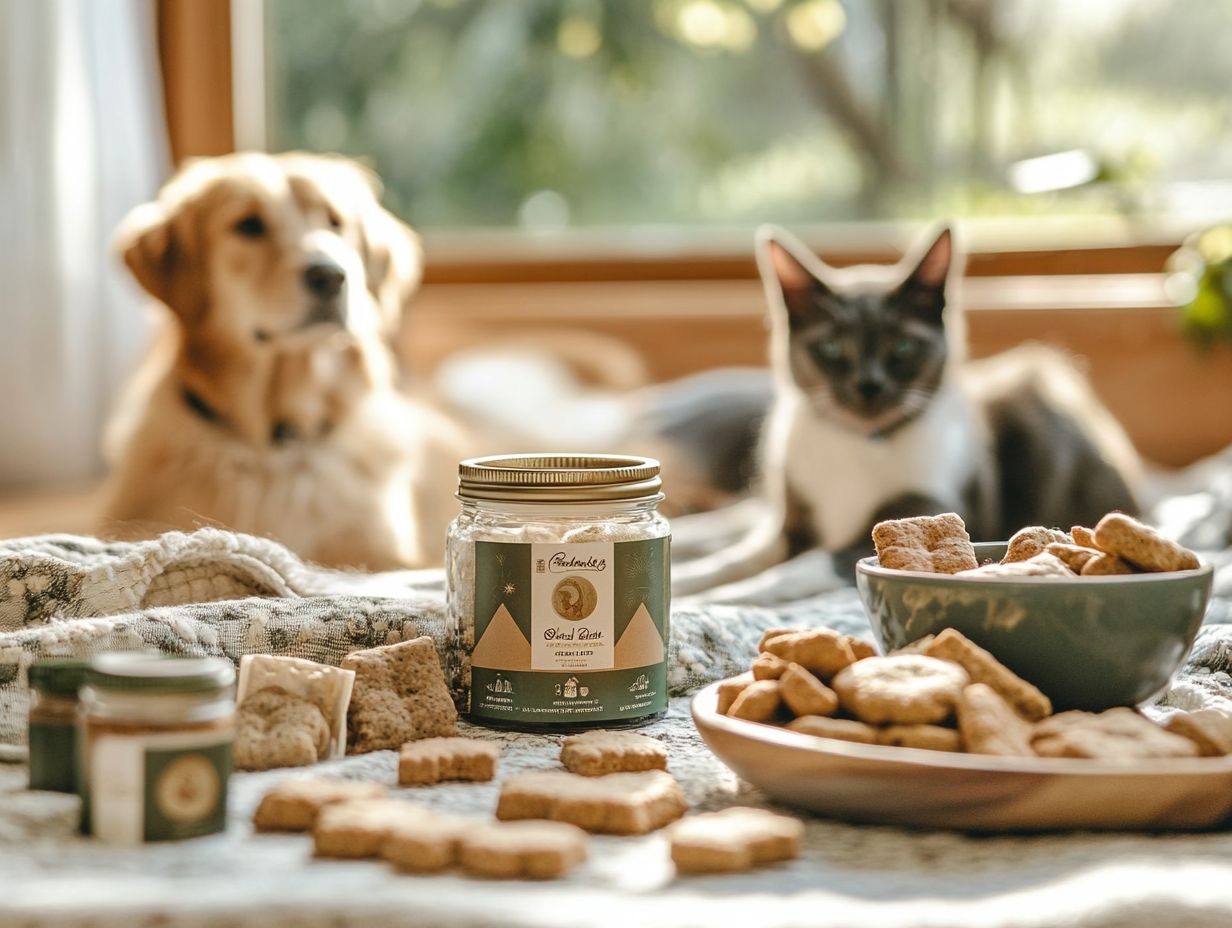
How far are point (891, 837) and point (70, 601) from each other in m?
0.61

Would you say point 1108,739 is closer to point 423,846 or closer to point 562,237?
point 423,846

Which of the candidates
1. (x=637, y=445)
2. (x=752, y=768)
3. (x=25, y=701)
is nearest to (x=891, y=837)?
(x=752, y=768)

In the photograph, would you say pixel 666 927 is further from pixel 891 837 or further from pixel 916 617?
pixel 916 617

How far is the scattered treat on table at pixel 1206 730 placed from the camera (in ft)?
2.24

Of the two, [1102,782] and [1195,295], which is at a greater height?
[1195,295]

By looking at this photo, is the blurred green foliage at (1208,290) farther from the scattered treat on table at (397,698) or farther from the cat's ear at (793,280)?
the scattered treat on table at (397,698)

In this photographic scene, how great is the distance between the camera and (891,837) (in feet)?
2.24

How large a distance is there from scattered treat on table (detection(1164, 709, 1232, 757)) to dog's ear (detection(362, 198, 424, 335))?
5.03 ft

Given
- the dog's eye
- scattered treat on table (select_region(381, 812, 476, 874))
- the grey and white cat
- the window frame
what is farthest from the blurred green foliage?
scattered treat on table (select_region(381, 812, 476, 874))

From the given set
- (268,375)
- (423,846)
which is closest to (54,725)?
(423,846)

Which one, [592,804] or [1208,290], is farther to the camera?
[1208,290]

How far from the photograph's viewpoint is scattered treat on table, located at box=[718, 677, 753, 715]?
776 millimetres

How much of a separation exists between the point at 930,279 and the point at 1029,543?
91 centimetres

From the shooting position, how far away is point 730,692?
78 cm
